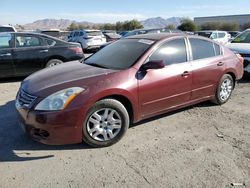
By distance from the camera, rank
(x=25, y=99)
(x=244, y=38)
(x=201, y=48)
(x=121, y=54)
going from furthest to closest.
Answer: (x=244, y=38) < (x=201, y=48) < (x=121, y=54) < (x=25, y=99)

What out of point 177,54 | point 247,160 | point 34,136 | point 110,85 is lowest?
point 247,160

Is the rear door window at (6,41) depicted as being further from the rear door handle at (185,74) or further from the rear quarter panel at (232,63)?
the rear quarter panel at (232,63)

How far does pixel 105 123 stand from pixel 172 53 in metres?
1.75

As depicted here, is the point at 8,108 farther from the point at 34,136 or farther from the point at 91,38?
the point at 91,38

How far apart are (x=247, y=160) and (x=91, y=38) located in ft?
50.6

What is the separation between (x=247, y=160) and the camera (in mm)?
3588

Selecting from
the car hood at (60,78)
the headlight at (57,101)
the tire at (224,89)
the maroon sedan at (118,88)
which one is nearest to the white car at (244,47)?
the tire at (224,89)

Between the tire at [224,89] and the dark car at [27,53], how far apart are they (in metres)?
4.81

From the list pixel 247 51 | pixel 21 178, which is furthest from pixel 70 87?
pixel 247 51

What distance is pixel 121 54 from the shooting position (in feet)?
15.4

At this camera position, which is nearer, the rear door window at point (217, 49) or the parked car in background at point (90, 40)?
the rear door window at point (217, 49)

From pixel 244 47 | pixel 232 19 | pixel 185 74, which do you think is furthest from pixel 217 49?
pixel 232 19

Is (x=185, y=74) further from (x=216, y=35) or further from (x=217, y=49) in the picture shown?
(x=216, y=35)

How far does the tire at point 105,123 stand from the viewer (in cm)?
380
